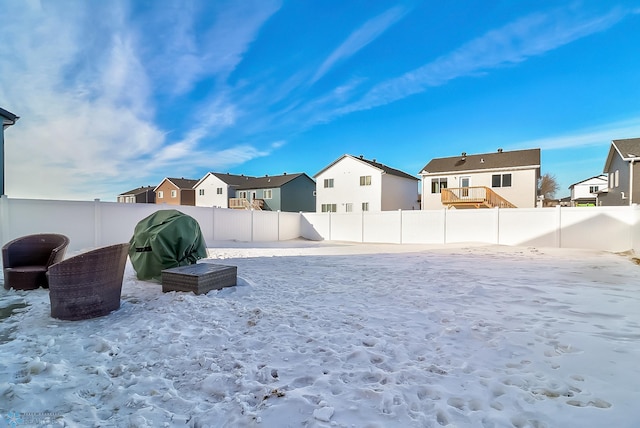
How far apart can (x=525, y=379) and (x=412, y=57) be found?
486 inches

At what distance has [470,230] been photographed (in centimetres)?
1377

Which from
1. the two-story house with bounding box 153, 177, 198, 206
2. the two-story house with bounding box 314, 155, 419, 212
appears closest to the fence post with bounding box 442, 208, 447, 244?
the two-story house with bounding box 314, 155, 419, 212

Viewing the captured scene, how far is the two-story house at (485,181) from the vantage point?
67.2 ft

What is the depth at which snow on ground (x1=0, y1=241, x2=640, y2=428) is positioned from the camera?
72.2 inches

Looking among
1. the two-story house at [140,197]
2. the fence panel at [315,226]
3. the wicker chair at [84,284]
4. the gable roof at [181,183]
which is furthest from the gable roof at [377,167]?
A: the two-story house at [140,197]

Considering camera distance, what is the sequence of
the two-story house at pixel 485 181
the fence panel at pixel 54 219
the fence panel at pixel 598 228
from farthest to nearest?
the two-story house at pixel 485 181
the fence panel at pixel 598 228
the fence panel at pixel 54 219

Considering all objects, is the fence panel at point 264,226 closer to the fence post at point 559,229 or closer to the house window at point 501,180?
the fence post at point 559,229

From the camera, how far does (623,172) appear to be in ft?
60.0

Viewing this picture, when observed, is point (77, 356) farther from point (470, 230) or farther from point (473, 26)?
point (470, 230)

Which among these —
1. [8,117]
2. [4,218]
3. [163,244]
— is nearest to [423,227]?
[163,244]

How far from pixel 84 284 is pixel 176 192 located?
38727 mm

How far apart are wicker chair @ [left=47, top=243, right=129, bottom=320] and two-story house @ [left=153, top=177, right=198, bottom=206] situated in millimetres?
36675

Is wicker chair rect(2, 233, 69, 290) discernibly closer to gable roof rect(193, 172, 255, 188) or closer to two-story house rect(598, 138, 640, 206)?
two-story house rect(598, 138, 640, 206)

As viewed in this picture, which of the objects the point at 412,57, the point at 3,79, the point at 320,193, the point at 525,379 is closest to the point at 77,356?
the point at 525,379
